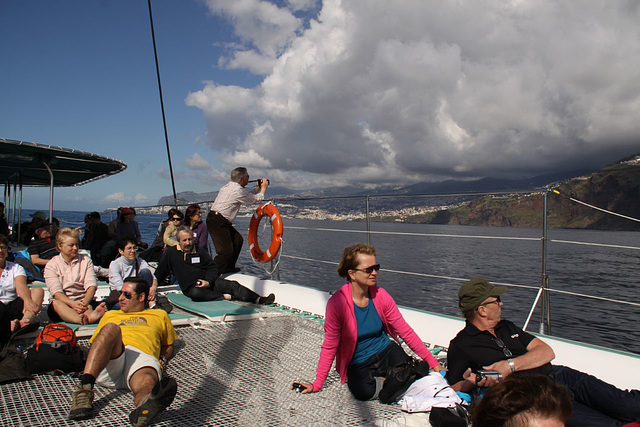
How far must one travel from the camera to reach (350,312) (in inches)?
93.7

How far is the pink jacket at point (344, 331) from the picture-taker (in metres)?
2.32

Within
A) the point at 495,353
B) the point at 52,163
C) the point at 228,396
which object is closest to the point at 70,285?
the point at 228,396

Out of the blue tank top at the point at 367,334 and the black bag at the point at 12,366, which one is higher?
the blue tank top at the point at 367,334

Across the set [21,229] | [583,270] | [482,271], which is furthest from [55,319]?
[583,270]

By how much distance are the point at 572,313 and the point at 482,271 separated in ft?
20.6

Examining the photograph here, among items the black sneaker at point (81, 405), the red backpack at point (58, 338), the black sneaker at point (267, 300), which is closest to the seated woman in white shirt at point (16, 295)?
the red backpack at point (58, 338)

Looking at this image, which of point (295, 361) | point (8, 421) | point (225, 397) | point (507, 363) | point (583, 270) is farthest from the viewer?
point (583, 270)

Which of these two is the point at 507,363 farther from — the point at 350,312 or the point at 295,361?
the point at 295,361

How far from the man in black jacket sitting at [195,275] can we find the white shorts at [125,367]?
195 centimetres

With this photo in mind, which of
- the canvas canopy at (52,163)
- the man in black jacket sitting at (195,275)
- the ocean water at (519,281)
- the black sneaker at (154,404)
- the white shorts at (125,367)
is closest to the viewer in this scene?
the black sneaker at (154,404)

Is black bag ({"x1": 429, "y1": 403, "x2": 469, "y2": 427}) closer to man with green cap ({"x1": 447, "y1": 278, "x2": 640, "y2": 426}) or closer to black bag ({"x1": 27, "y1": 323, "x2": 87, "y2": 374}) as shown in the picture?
man with green cap ({"x1": 447, "y1": 278, "x2": 640, "y2": 426})

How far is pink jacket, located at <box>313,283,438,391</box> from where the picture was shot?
232cm

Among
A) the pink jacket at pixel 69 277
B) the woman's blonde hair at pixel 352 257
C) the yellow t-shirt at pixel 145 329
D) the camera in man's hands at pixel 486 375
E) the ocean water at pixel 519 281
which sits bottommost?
the ocean water at pixel 519 281

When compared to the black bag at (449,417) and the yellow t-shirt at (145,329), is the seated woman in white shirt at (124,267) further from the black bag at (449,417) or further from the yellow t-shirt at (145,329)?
the black bag at (449,417)
